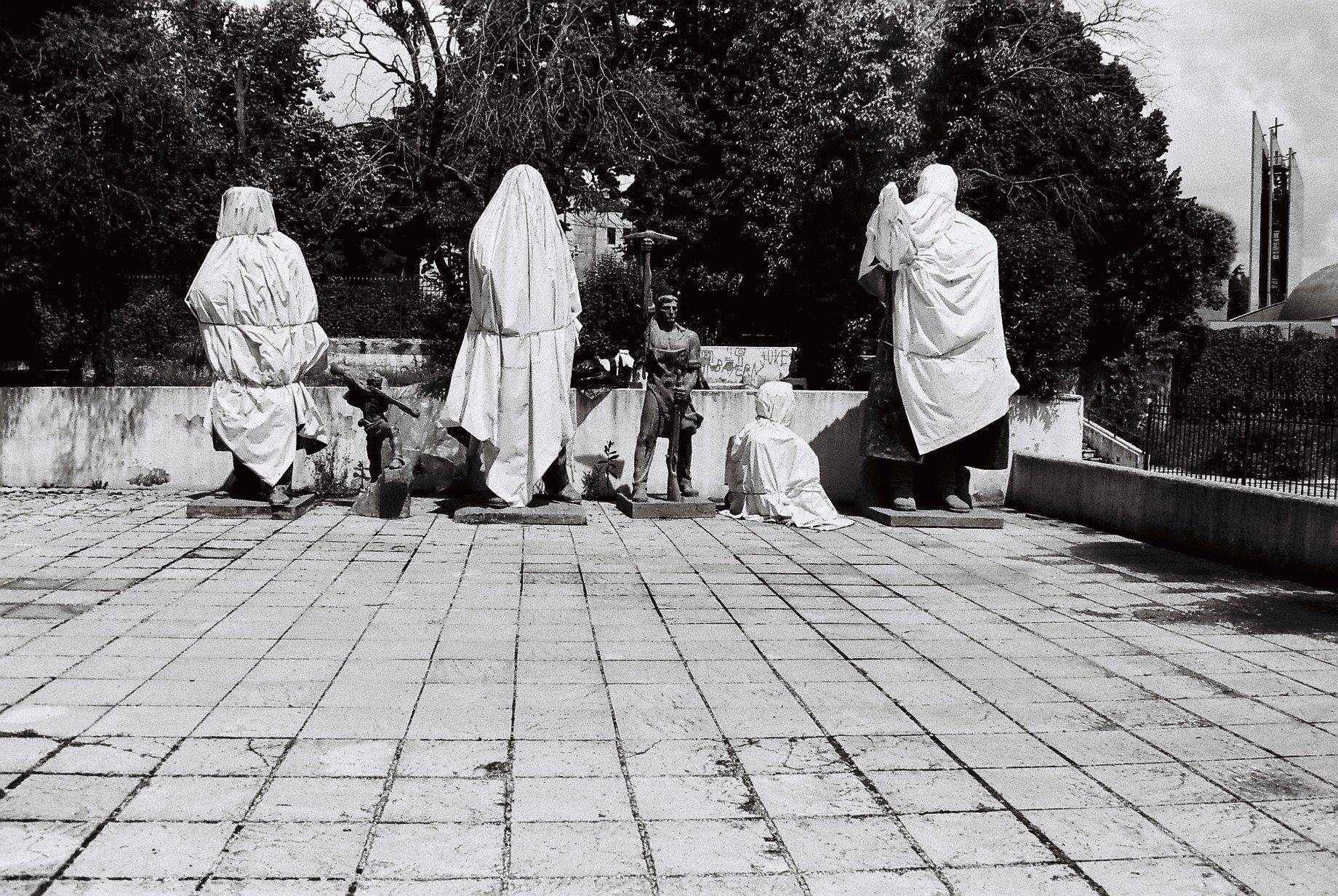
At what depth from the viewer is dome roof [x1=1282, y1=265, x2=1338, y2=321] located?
1625 inches

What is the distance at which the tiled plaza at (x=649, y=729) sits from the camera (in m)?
2.83

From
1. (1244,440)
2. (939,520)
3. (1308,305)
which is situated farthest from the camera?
(1308,305)

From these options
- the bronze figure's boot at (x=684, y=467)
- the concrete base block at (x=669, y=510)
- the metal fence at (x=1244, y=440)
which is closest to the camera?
the concrete base block at (x=669, y=510)

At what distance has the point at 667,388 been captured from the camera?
9344 millimetres

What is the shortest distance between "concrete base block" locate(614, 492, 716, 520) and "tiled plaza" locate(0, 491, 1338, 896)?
2.17 metres

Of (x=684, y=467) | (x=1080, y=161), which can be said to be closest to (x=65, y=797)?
(x=684, y=467)

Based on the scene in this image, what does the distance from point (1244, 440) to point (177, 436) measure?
38.2 ft

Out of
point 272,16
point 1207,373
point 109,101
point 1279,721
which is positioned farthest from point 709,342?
point 1279,721

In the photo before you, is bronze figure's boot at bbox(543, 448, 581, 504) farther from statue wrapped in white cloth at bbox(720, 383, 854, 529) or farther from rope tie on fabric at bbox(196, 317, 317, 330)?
rope tie on fabric at bbox(196, 317, 317, 330)

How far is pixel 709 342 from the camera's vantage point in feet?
70.3

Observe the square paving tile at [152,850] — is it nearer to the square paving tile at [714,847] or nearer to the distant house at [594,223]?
the square paving tile at [714,847]

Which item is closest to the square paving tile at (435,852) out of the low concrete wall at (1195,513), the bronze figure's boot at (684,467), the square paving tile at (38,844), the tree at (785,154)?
the square paving tile at (38,844)

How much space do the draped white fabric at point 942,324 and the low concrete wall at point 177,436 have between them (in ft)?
4.96

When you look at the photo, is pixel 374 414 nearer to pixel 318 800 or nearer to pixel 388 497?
pixel 388 497
